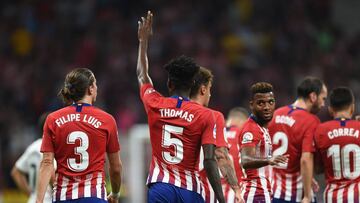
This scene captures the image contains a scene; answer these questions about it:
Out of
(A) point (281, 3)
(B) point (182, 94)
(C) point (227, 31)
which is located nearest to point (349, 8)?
(A) point (281, 3)

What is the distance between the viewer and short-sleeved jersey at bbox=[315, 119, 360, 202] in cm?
1072

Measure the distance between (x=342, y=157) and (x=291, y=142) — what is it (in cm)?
72

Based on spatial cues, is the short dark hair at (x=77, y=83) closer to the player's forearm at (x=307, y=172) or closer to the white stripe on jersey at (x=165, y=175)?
the white stripe on jersey at (x=165, y=175)

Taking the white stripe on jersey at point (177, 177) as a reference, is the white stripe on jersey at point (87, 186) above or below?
below

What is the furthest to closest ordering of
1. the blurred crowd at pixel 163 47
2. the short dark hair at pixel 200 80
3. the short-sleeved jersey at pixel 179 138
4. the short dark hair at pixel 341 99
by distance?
the blurred crowd at pixel 163 47 < the short dark hair at pixel 341 99 < the short dark hair at pixel 200 80 < the short-sleeved jersey at pixel 179 138

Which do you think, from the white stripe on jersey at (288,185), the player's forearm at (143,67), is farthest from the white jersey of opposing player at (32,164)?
the white stripe on jersey at (288,185)

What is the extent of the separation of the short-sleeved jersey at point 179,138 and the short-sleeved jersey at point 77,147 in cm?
52

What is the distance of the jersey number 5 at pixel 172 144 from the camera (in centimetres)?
917

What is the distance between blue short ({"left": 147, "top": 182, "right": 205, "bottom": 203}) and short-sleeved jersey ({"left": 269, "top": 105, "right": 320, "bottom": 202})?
2244mm

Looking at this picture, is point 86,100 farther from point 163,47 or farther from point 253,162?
point 163,47

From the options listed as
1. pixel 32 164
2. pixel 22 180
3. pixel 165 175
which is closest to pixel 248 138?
pixel 165 175

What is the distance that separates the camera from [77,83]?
9203 mm

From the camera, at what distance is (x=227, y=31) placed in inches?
906

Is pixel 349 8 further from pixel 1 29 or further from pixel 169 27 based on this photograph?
pixel 1 29
